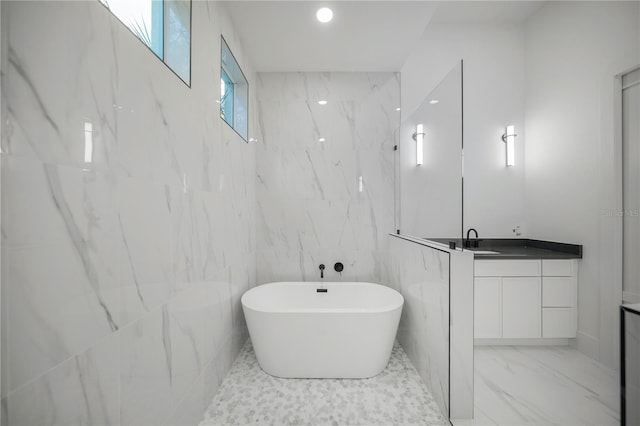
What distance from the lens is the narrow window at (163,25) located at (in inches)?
41.5

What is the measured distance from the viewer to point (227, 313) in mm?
2078

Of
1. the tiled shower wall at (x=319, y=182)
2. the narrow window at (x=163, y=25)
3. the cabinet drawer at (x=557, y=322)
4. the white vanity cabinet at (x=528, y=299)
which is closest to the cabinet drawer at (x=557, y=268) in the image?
the white vanity cabinet at (x=528, y=299)

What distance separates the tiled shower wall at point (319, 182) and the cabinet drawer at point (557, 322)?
145 cm

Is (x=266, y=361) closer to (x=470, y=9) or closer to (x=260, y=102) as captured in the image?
(x=260, y=102)

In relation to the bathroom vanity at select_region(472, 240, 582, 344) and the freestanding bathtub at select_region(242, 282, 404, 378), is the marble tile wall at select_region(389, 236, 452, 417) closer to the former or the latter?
the freestanding bathtub at select_region(242, 282, 404, 378)

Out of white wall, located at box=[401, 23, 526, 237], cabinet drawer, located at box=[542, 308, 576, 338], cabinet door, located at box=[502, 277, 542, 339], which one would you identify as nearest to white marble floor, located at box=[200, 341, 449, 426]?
cabinet door, located at box=[502, 277, 542, 339]

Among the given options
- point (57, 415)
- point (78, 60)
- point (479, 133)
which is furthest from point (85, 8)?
point (479, 133)

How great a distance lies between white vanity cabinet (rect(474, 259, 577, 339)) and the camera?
8.27 feet

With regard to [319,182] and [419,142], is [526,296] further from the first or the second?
[319,182]

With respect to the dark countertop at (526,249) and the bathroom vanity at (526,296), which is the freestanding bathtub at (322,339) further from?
the bathroom vanity at (526,296)

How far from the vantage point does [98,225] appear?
875 mm

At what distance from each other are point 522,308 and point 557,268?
1.56 feet

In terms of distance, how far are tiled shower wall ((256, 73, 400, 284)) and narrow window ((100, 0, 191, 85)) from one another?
59.3 inches

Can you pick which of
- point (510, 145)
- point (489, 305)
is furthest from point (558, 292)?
point (510, 145)
